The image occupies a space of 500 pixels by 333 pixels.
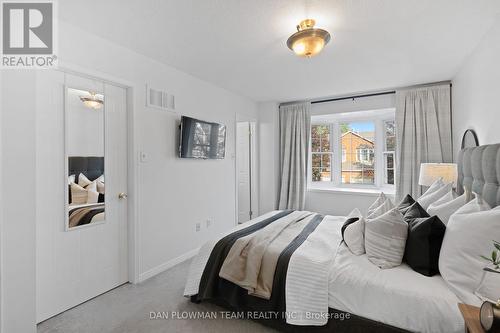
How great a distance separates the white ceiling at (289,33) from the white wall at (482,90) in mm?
118

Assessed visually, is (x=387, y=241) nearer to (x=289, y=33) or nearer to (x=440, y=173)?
(x=440, y=173)

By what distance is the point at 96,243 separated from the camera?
7.84 feet

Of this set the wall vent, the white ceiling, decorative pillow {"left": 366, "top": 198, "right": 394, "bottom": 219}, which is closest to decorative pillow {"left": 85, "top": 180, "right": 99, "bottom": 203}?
the wall vent

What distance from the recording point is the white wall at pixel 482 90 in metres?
2.06

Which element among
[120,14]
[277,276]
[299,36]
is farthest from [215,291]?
[120,14]

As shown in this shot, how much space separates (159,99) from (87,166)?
3.62 ft

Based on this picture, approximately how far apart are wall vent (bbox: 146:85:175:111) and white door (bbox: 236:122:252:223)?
208cm

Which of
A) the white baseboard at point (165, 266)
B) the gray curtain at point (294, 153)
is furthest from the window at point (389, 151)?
the white baseboard at point (165, 266)

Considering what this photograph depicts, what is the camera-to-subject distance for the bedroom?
4.62 ft

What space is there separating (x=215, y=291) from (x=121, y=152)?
1.72 m

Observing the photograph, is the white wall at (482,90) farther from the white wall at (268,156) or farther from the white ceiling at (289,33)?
the white wall at (268,156)

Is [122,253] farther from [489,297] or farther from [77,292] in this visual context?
[489,297]

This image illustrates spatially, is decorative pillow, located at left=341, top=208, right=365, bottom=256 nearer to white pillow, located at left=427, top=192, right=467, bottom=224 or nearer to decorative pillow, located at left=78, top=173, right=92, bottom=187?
white pillow, located at left=427, top=192, right=467, bottom=224

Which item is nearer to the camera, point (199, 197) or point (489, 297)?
point (489, 297)
